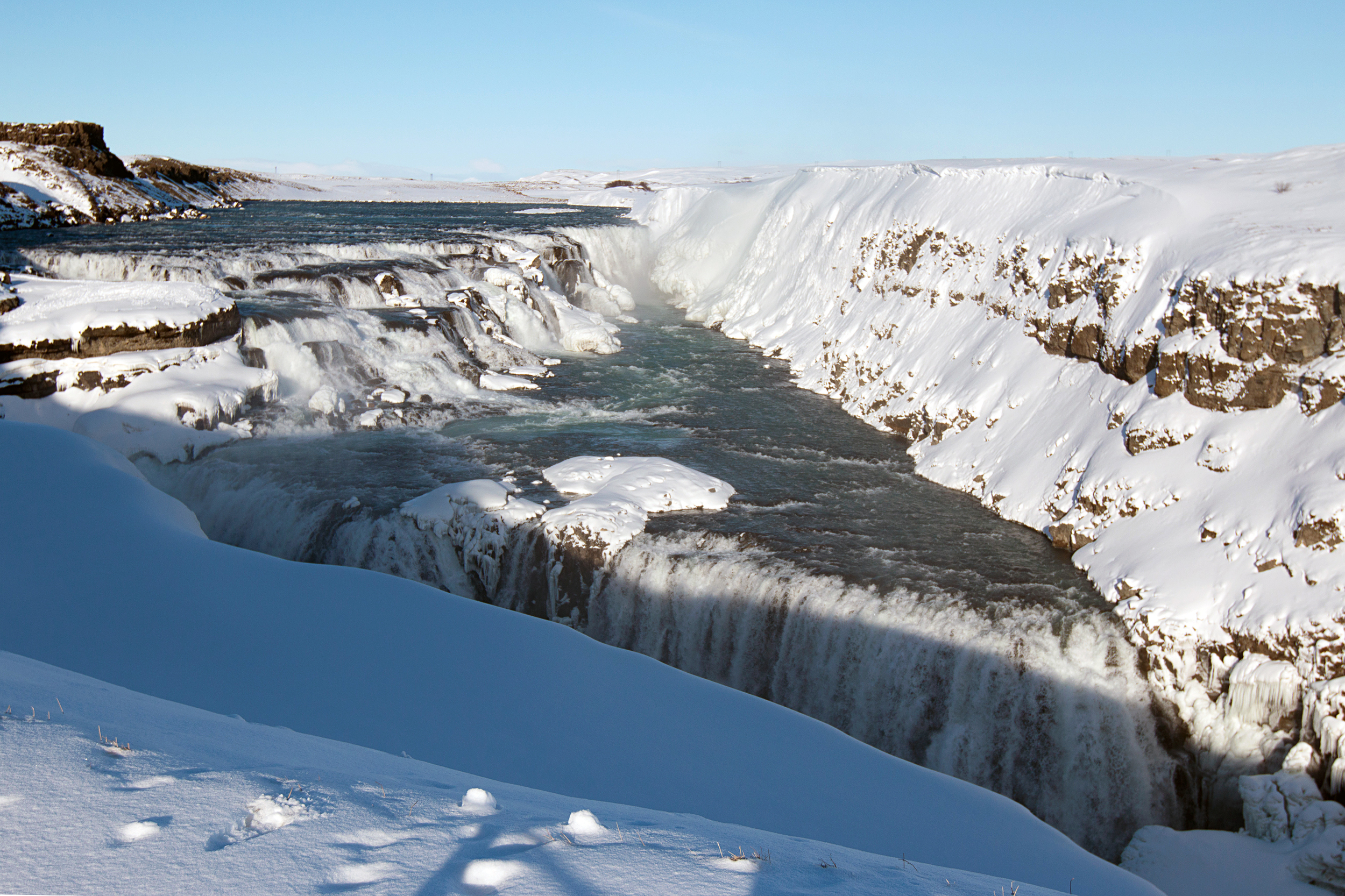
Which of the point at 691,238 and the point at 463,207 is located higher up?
the point at 463,207

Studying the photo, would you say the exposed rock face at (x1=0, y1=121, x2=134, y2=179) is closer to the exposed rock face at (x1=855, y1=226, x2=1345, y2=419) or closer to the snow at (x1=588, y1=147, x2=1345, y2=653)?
the snow at (x1=588, y1=147, x2=1345, y2=653)

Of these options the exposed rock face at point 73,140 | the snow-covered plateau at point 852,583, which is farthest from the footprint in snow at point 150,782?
the exposed rock face at point 73,140

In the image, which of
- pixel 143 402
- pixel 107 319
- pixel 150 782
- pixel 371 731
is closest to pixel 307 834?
pixel 150 782

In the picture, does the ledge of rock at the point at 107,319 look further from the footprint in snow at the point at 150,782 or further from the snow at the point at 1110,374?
the footprint in snow at the point at 150,782

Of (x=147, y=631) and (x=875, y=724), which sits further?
(x=875, y=724)

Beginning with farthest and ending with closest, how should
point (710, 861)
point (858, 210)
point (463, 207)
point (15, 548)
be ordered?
point (463, 207) → point (858, 210) → point (15, 548) → point (710, 861)

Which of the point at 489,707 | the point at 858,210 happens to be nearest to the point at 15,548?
the point at 489,707

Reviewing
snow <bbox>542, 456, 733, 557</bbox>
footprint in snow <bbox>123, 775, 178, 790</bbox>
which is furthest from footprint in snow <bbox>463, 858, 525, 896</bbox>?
snow <bbox>542, 456, 733, 557</bbox>

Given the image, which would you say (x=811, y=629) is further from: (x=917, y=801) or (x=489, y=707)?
(x=489, y=707)
